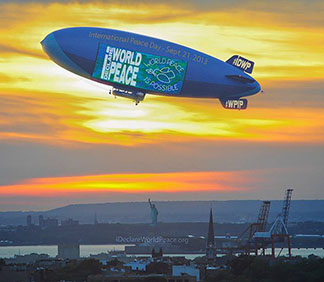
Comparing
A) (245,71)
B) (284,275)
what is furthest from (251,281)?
(245,71)

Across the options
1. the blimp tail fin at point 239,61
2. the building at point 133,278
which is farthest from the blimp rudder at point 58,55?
the building at point 133,278

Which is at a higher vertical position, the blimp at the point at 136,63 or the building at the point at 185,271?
the blimp at the point at 136,63

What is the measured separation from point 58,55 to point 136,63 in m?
6.34

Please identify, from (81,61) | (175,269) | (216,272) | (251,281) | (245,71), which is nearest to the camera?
(81,61)

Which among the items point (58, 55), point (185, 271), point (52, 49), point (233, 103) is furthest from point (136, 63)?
point (185, 271)

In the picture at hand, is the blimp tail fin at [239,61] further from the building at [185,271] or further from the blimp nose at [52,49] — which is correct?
the building at [185,271]

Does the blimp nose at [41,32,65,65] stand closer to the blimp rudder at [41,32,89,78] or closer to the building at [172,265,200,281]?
the blimp rudder at [41,32,89,78]

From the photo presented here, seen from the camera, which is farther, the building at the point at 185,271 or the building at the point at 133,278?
the building at the point at 185,271

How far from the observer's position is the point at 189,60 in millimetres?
101812

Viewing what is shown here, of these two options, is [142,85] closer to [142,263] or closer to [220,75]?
[220,75]

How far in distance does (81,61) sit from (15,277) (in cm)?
5277

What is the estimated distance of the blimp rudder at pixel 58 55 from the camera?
99875mm

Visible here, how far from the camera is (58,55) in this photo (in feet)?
329

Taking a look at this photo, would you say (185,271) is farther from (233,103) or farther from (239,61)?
(233,103)
